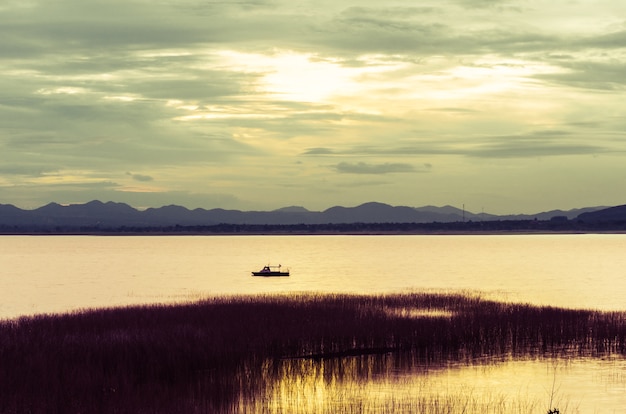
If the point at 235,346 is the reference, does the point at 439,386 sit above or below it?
below

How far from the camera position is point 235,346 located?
30188 millimetres

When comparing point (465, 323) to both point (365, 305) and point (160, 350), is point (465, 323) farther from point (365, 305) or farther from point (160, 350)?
point (160, 350)

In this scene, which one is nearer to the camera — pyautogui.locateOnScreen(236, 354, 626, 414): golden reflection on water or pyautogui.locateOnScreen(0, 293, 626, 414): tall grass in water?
pyautogui.locateOnScreen(0, 293, 626, 414): tall grass in water

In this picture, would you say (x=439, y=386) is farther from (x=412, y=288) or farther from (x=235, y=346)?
(x=412, y=288)

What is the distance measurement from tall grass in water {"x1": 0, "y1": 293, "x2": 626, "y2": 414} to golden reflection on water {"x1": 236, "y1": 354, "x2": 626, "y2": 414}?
238 millimetres

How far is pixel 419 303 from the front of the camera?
4984 centimetres

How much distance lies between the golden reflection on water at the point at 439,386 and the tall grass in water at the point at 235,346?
0.24m

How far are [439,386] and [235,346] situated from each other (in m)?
7.83

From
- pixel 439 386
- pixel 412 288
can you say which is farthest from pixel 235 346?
pixel 412 288

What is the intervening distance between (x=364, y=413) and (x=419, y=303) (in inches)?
1080

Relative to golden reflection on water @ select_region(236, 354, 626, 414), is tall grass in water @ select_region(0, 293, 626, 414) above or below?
above

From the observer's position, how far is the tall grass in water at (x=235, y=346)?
907 inches

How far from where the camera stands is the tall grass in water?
2305 centimetres

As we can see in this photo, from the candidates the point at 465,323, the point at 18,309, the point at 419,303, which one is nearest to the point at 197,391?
the point at 465,323
